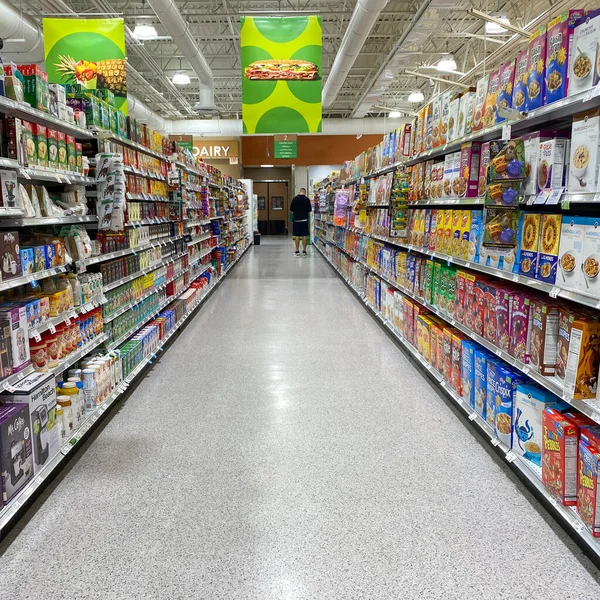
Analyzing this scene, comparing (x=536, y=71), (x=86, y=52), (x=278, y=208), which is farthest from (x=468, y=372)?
(x=278, y=208)

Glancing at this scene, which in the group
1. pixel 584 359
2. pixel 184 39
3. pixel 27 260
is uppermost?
pixel 184 39

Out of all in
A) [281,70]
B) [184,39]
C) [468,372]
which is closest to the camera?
[468,372]

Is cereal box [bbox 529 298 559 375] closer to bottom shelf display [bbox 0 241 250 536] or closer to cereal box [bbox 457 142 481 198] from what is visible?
cereal box [bbox 457 142 481 198]

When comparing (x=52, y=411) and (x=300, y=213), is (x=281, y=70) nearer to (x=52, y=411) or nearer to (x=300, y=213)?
(x=52, y=411)

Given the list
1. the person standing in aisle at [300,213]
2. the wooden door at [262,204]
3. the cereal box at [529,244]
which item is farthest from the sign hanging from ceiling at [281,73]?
the wooden door at [262,204]

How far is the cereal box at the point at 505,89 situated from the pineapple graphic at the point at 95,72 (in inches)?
180

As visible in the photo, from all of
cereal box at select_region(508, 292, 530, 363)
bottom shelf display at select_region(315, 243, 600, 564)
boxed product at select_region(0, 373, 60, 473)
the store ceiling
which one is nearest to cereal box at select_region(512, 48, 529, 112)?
cereal box at select_region(508, 292, 530, 363)

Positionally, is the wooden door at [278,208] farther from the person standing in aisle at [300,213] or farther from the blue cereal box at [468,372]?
the blue cereal box at [468,372]

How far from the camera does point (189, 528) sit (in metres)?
2.46

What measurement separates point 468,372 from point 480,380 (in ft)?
0.70

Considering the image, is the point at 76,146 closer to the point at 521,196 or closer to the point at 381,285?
the point at 521,196

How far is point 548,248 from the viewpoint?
254cm

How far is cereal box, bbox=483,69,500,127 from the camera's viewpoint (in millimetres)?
3123

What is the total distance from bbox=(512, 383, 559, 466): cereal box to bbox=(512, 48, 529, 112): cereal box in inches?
57.4
